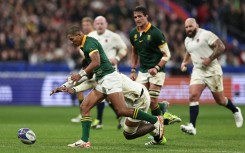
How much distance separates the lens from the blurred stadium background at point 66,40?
29.1 meters

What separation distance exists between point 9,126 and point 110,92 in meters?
6.44

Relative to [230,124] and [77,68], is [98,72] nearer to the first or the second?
[230,124]

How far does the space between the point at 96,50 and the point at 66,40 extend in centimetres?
1935

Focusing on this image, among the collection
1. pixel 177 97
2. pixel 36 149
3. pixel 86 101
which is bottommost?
pixel 177 97

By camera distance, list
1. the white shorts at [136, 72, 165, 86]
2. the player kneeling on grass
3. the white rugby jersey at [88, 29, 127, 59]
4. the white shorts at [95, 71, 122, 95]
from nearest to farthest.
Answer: the white shorts at [95, 71, 122, 95] < the player kneeling on grass < the white shorts at [136, 72, 165, 86] < the white rugby jersey at [88, 29, 127, 59]

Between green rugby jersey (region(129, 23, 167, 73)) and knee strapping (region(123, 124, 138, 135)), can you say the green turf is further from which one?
green rugby jersey (region(129, 23, 167, 73))

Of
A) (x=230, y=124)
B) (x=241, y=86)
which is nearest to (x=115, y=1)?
(x=241, y=86)

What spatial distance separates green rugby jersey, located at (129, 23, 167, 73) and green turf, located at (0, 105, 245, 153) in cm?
172

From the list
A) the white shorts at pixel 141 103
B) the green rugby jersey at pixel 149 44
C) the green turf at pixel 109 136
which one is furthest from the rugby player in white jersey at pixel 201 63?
the white shorts at pixel 141 103

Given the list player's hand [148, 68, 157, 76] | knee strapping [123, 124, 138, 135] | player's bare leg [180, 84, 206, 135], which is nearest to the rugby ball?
knee strapping [123, 124, 138, 135]

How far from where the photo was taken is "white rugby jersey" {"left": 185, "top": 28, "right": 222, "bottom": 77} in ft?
55.2

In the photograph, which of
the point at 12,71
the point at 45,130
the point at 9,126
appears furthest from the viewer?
the point at 12,71

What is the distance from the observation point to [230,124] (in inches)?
771

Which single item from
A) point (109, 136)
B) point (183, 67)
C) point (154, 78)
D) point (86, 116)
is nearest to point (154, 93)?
point (154, 78)
